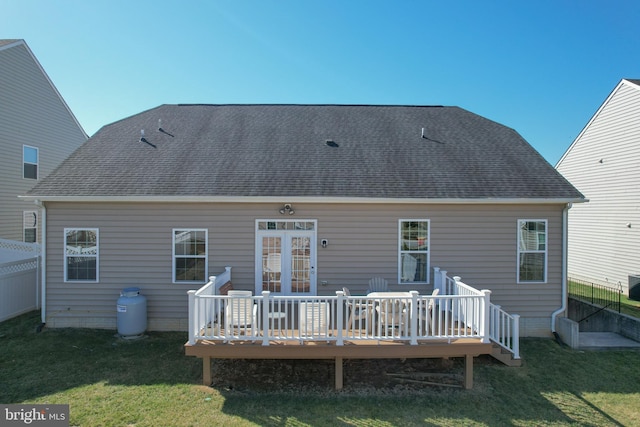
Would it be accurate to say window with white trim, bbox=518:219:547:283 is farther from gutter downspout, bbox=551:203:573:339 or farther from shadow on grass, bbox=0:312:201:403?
shadow on grass, bbox=0:312:201:403

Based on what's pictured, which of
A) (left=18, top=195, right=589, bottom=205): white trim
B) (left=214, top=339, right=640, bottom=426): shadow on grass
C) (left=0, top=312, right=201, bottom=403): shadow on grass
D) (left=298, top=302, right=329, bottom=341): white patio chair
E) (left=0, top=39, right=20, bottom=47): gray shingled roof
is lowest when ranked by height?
(left=214, top=339, right=640, bottom=426): shadow on grass

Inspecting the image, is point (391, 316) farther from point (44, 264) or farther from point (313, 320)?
point (44, 264)

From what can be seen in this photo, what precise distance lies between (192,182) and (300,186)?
105 inches

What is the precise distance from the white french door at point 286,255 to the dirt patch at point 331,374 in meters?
1.82

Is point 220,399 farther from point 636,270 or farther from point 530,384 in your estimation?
point 636,270

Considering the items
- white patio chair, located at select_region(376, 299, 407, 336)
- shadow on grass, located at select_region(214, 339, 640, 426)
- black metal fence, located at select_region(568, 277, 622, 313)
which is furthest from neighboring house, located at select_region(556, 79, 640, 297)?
white patio chair, located at select_region(376, 299, 407, 336)

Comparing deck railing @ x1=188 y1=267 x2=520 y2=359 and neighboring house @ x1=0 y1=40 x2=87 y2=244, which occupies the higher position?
neighboring house @ x1=0 y1=40 x2=87 y2=244

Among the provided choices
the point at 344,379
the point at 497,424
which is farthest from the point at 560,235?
the point at 344,379

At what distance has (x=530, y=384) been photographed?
604 centimetres

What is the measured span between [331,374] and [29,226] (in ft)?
49.2

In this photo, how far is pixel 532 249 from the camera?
324 inches

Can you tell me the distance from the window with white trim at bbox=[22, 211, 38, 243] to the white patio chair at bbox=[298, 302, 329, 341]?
46.9 feet

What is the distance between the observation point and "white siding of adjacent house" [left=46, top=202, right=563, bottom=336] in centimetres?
805

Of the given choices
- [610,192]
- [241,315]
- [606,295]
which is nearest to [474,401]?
[241,315]
